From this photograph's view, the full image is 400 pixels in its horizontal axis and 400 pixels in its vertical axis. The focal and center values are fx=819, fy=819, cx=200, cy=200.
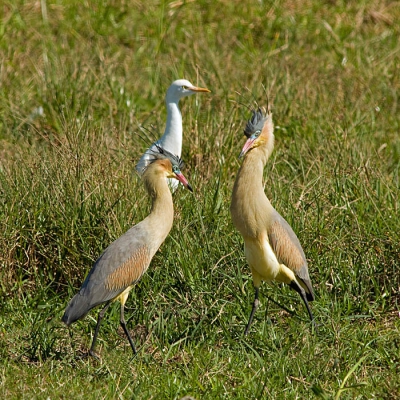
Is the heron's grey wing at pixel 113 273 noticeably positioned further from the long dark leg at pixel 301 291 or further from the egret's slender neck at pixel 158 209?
the long dark leg at pixel 301 291

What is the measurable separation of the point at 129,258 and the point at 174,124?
2364 mm

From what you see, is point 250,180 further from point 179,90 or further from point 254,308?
point 179,90

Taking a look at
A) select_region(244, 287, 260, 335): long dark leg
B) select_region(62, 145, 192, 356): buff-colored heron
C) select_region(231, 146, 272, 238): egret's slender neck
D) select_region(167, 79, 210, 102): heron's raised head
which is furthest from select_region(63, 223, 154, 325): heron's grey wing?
select_region(167, 79, 210, 102): heron's raised head

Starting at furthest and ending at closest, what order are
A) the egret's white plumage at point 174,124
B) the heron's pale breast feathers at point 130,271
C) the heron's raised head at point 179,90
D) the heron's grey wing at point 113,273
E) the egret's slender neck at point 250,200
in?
the heron's raised head at point 179,90 → the egret's white plumage at point 174,124 → the egret's slender neck at point 250,200 → the heron's pale breast feathers at point 130,271 → the heron's grey wing at point 113,273

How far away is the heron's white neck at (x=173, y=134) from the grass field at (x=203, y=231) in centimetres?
17

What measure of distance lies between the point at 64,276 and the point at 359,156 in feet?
8.44

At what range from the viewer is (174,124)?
23.2 feet

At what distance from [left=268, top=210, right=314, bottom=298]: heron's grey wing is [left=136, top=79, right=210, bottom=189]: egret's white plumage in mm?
1466

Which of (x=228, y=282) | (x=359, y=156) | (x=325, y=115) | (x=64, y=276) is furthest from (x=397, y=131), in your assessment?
(x=64, y=276)

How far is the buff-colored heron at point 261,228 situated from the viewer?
5062mm

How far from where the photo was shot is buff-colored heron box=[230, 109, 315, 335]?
5062 mm

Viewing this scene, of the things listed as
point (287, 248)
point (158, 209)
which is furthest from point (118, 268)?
point (287, 248)

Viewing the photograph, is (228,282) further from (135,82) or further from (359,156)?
(135,82)

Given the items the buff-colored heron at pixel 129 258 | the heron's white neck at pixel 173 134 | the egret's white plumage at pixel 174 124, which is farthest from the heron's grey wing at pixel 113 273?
the heron's white neck at pixel 173 134
